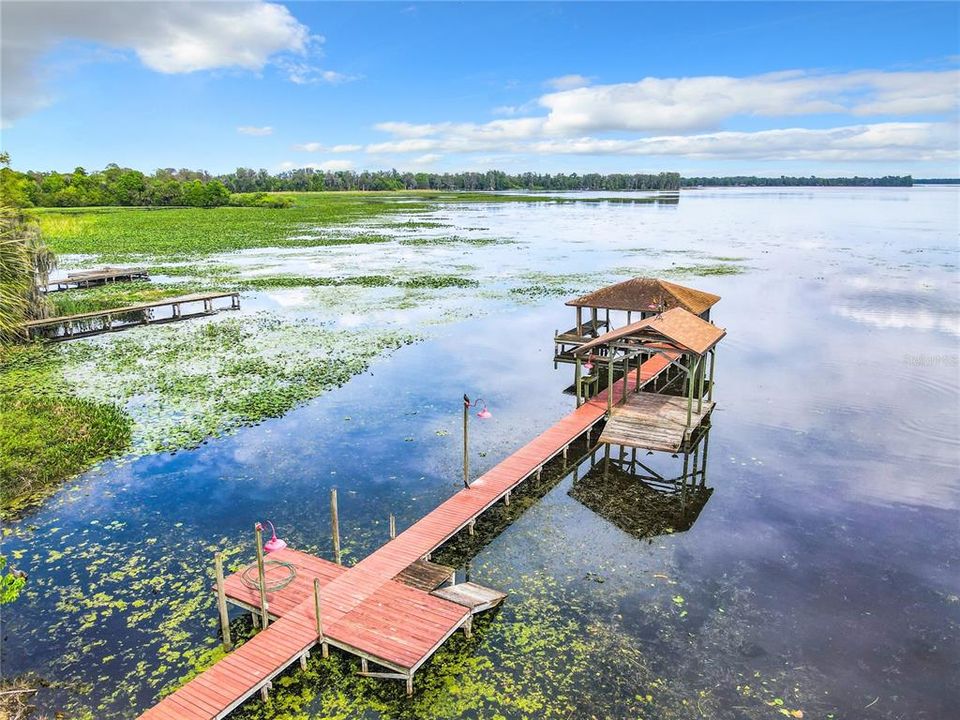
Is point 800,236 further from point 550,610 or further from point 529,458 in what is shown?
point 550,610

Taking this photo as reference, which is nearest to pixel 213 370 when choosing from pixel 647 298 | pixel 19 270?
pixel 19 270

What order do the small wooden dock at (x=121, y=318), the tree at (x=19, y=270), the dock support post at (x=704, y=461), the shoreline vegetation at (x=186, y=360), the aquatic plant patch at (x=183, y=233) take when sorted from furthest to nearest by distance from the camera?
1. the aquatic plant patch at (x=183, y=233)
2. the small wooden dock at (x=121, y=318)
3. the tree at (x=19, y=270)
4. the shoreline vegetation at (x=186, y=360)
5. the dock support post at (x=704, y=461)

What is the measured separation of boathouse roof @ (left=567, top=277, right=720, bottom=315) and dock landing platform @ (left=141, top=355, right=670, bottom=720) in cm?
1392

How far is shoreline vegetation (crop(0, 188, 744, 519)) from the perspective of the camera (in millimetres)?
17906

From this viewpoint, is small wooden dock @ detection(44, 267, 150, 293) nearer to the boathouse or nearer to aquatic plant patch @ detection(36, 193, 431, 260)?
aquatic plant patch @ detection(36, 193, 431, 260)

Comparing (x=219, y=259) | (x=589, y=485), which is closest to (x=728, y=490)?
(x=589, y=485)

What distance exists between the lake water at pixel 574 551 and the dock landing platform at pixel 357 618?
1.52 feet

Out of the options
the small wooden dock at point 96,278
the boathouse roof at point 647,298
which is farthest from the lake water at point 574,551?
the small wooden dock at point 96,278

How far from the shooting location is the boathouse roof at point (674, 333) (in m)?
19.3

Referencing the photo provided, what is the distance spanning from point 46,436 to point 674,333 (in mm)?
18169

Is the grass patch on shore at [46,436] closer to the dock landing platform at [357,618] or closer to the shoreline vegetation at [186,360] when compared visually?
the shoreline vegetation at [186,360]

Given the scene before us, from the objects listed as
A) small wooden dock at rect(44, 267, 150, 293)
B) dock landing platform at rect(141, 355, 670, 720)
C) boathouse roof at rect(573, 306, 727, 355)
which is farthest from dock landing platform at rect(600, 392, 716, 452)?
small wooden dock at rect(44, 267, 150, 293)

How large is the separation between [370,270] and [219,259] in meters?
15.9

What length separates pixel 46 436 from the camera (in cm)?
1781
